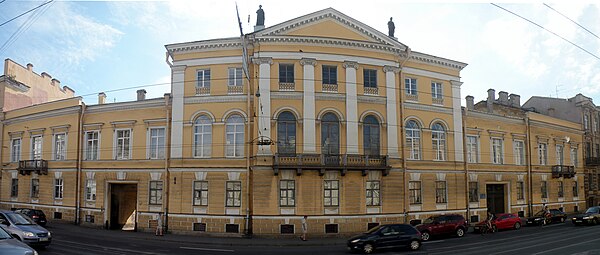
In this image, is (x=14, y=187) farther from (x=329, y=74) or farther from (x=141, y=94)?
(x=329, y=74)

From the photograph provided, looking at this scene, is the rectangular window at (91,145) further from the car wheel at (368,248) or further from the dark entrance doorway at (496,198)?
the dark entrance doorway at (496,198)

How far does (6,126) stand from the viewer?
41.2 m

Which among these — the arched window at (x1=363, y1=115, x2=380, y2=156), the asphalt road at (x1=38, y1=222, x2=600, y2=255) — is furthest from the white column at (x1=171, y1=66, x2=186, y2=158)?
the arched window at (x1=363, y1=115, x2=380, y2=156)

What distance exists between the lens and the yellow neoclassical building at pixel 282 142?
28.3 m

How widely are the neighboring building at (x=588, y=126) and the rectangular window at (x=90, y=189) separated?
50868 millimetres

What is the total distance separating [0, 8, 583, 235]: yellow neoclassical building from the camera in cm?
2834

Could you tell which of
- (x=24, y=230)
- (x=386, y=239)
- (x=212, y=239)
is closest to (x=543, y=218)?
(x=386, y=239)

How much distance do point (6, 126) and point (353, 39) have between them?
116 ft

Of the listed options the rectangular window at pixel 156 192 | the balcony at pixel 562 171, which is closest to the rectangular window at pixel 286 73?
the rectangular window at pixel 156 192

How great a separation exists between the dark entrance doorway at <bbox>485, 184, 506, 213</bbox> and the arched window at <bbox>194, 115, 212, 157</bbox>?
2556cm

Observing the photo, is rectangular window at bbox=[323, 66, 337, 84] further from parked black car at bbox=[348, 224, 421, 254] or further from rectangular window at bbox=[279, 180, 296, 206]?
parked black car at bbox=[348, 224, 421, 254]

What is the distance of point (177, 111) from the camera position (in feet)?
98.5

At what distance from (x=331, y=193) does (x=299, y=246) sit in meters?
5.52

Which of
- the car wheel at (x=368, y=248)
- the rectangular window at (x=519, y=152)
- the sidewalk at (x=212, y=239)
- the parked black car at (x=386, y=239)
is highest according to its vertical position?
the rectangular window at (x=519, y=152)
